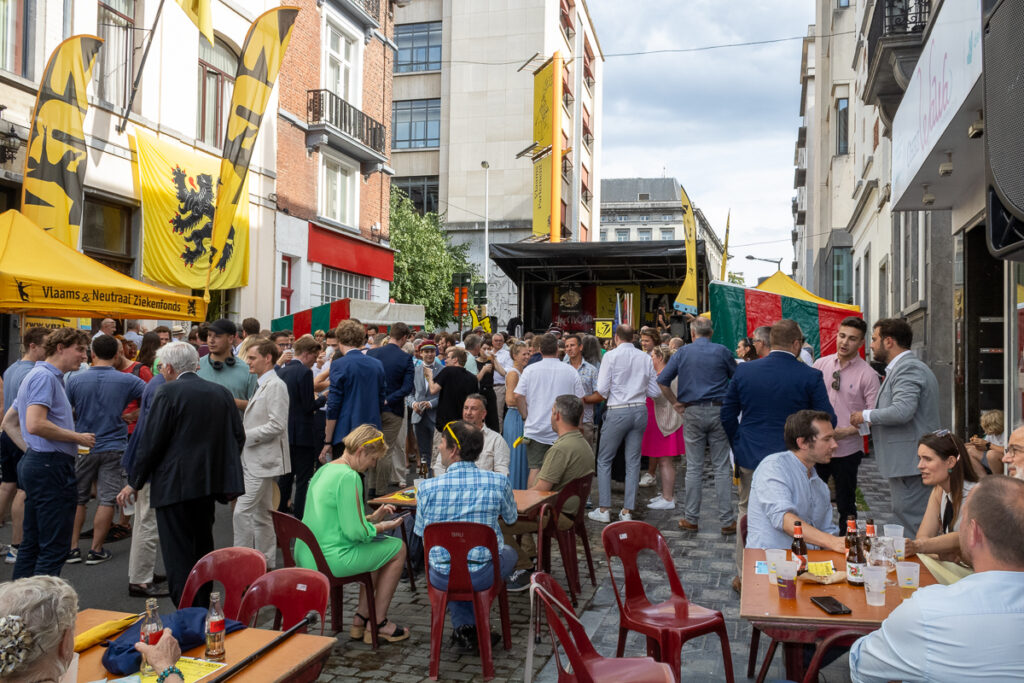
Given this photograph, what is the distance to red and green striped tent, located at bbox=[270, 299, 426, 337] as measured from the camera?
15.1 m

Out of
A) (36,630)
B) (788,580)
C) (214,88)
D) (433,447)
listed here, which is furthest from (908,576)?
(214,88)

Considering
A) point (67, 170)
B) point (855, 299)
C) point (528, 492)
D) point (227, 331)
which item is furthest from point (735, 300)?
point (855, 299)

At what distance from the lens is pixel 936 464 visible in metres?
4.63

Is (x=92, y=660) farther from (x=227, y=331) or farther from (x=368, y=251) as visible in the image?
(x=368, y=251)

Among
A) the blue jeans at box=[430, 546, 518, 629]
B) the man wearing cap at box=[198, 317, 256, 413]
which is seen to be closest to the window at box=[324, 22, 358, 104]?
the man wearing cap at box=[198, 317, 256, 413]

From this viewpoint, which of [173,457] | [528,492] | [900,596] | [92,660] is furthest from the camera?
[528,492]

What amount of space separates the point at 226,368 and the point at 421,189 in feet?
124

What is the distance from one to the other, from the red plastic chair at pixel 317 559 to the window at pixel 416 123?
4008 centimetres

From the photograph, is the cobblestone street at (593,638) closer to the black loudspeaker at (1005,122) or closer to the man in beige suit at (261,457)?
the man in beige suit at (261,457)

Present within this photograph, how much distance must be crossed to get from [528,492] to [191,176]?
12280 millimetres

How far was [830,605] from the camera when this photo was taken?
363 centimetres

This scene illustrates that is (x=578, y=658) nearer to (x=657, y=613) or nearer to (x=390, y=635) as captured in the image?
(x=657, y=613)

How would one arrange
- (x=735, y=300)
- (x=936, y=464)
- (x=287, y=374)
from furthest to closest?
(x=735, y=300)
(x=287, y=374)
(x=936, y=464)

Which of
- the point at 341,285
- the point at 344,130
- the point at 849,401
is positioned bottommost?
the point at 849,401
